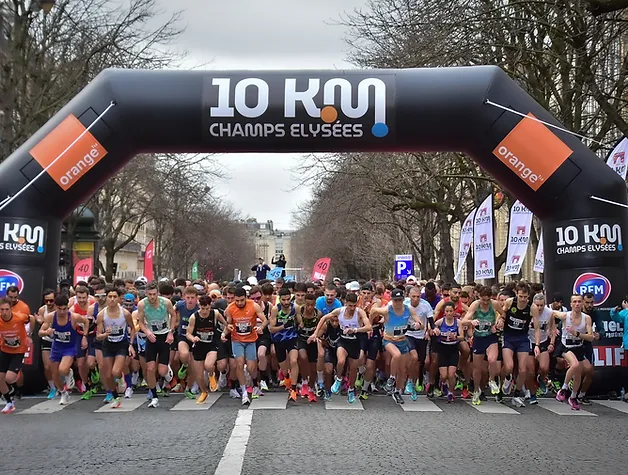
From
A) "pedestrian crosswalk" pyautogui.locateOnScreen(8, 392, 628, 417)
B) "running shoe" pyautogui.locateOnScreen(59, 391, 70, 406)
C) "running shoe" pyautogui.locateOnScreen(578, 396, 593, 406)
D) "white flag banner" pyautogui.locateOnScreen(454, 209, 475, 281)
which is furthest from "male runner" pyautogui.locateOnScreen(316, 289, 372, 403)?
"white flag banner" pyautogui.locateOnScreen(454, 209, 475, 281)

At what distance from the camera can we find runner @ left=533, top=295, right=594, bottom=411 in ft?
40.2

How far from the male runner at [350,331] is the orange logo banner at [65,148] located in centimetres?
462

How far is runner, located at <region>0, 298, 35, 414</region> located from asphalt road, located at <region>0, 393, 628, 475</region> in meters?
0.45

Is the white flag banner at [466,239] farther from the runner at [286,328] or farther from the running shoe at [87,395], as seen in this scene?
the running shoe at [87,395]

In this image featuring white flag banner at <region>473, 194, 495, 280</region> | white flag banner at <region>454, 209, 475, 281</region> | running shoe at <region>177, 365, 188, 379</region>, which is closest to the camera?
running shoe at <region>177, 365, 188, 379</region>

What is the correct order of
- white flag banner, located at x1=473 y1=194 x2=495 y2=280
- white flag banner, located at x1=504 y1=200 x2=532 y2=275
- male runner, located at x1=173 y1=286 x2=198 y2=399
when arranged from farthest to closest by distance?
Answer: white flag banner, located at x1=473 y1=194 x2=495 y2=280 → white flag banner, located at x1=504 y1=200 x2=532 y2=275 → male runner, located at x1=173 y1=286 x2=198 y2=399

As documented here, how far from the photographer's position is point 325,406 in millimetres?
12250

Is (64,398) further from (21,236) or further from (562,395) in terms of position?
(562,395)

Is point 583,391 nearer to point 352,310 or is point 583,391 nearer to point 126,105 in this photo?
point 352,310

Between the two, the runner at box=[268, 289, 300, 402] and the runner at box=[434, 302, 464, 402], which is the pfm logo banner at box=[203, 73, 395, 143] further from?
the runner at box=[434, 302, 464, 402]

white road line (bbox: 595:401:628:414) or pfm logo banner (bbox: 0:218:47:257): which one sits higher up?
pfm logo banner (bbox: 0:218:47:257)

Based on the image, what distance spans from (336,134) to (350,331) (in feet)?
10.3

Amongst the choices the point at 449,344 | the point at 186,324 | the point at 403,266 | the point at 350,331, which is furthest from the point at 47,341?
the point at 403,266

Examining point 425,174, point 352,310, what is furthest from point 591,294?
point 425,174
